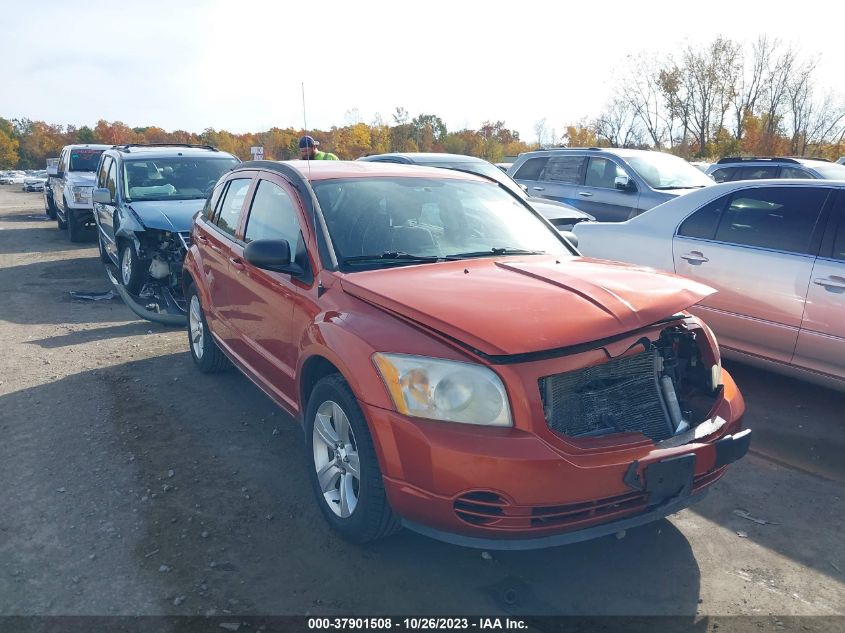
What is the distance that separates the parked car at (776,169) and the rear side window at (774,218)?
5296 mm

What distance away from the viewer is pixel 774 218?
17.4 ft

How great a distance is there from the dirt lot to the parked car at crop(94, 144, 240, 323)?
3102 mm

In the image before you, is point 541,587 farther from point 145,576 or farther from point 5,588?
point 5,588

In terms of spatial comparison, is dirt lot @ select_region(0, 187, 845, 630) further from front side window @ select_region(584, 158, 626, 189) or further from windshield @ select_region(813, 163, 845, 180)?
windshield @ select_region(813, 163, 845, 180)

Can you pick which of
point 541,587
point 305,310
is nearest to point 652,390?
point 541,587

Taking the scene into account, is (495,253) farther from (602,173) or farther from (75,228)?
(75,228)

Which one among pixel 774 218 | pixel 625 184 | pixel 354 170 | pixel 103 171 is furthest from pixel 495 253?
pixel 103 171

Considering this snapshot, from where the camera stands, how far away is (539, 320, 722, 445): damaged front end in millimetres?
2922

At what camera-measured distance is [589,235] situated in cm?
694

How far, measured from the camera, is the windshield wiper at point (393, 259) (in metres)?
3.75

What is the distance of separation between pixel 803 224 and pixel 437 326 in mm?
3574

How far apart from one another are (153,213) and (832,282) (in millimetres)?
7419

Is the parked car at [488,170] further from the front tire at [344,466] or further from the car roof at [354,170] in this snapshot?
the front tire at [344,466]

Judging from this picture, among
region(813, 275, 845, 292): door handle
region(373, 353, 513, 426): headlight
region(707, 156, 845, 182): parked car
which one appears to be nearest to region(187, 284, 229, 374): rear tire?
region(373, 353, 513, 426): headlight
